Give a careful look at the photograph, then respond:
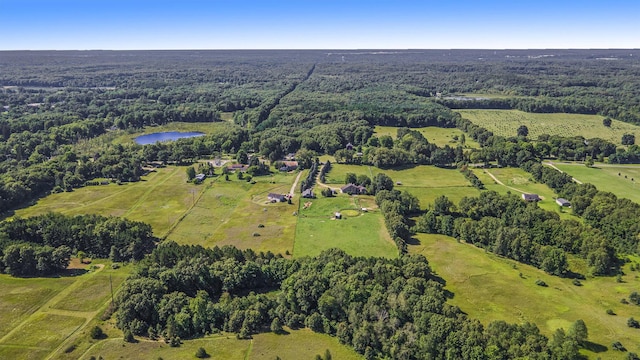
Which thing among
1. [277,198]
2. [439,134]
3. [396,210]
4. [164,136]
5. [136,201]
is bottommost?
[136,201]

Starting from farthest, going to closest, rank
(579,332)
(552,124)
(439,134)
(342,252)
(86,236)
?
(552,124) → (439,134) → (86,236) → (342,252) → (579,332)

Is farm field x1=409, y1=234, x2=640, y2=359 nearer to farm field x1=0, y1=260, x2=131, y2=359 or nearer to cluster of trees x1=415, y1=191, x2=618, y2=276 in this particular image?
cluster of trees x1=415, y1=191, x2=618, y2=276

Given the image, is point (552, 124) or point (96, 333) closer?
point (96, 333)

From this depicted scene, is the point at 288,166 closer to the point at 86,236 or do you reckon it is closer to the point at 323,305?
the point at 86,236

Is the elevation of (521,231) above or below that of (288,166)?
below

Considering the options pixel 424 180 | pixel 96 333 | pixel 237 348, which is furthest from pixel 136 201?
pixel 424 180

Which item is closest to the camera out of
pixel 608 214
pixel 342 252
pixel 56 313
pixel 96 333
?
pixel 96 333

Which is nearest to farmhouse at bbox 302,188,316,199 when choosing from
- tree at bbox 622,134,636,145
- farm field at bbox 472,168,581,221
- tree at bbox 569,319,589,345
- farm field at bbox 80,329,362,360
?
farm field at bbox 472,168,581,221
